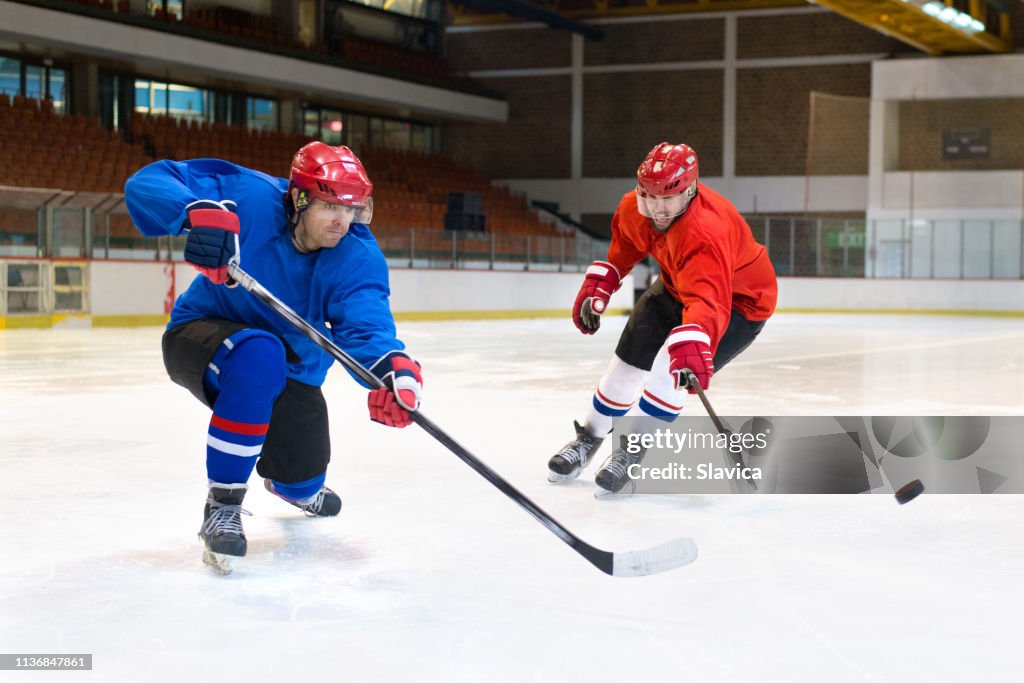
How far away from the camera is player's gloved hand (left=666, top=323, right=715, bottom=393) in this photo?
3.11 m

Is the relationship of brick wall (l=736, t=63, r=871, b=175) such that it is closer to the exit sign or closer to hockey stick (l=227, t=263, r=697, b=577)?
the exit sign

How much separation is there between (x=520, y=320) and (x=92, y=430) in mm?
12543

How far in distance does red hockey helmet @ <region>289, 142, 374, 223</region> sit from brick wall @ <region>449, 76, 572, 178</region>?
22.7 metres

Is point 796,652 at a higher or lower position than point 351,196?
lower

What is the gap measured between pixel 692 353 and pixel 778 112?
21.3 m

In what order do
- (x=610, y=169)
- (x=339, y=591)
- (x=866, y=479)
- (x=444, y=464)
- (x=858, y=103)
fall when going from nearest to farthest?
(x=339, y=591), (x=866, y=479), (x=444, y=464), (x=858, y=103), (x=610, y=169)

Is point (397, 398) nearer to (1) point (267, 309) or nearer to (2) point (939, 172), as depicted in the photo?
(1) point (267, 309)

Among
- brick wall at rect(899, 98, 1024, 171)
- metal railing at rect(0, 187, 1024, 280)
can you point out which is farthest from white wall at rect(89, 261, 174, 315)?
brick wall at rect(899, 98, 1024, 171)

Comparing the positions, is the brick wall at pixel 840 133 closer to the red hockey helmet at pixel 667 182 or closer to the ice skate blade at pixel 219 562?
the red hockey helmet at pixel 667 182

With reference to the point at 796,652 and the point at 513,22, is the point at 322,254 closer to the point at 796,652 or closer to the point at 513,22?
the point at 796,652

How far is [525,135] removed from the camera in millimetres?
25406

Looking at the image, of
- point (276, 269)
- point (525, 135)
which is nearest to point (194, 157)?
point (525, 135)

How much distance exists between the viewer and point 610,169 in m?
24.8

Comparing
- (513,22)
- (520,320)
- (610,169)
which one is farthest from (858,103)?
(520,320)
